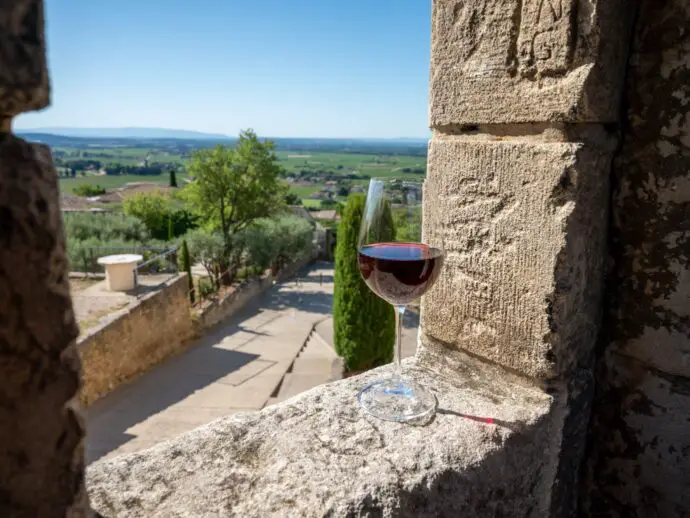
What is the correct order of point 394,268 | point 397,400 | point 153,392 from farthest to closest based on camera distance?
point 153,392
point 397,400
point 394,268

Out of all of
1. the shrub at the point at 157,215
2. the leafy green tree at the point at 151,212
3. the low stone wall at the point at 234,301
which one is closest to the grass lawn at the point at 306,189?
the shrub at the point at 157,215

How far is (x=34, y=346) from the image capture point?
58 cm

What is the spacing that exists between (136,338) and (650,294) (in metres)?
10.6

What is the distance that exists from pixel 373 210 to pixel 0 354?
88 cm

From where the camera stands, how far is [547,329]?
1324mm

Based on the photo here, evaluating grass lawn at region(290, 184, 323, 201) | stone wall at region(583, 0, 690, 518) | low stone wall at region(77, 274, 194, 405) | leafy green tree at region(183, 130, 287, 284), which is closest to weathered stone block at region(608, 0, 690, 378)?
stone wall at region(583, 0, 690, 518)

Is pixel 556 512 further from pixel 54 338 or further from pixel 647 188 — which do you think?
pixel 54 338

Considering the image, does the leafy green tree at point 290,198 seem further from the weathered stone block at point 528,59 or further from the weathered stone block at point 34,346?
the weathered stone block at point 34,346

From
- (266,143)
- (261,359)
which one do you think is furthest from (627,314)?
(266,143)

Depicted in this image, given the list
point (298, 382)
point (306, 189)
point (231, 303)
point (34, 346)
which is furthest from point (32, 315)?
point (306, 189)

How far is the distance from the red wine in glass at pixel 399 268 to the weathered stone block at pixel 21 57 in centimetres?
81

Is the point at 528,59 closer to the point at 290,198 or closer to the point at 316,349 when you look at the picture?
the point at 316,349

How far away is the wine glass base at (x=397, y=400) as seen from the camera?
1278 mm

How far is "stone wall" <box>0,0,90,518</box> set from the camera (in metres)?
0.51
